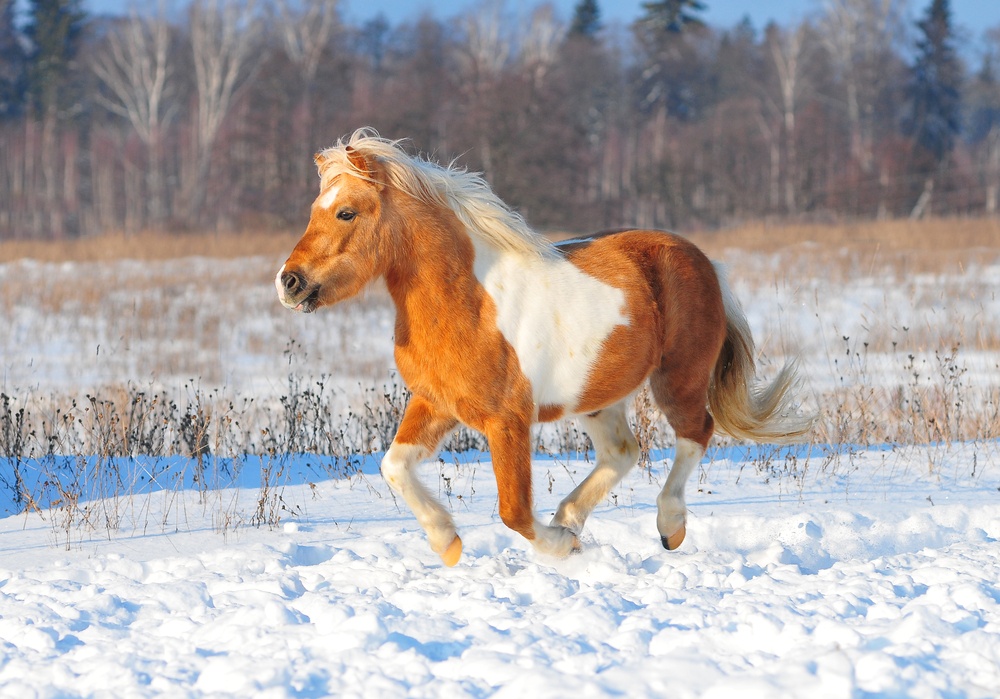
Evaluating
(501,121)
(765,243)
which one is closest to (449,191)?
(765,243)

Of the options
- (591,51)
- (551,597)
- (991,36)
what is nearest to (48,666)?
(551,597)

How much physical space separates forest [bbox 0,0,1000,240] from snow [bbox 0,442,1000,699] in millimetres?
24375

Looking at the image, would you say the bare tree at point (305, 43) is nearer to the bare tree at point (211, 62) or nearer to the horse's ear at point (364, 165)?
the bare tree at point (211, 62)

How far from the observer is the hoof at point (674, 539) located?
13.7 feet

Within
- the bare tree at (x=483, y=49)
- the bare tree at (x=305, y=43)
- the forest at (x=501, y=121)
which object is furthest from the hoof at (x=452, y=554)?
the bare tree at (x=305, y=43)

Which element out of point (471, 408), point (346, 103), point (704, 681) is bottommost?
point (704, 681)

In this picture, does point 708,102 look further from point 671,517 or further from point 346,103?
point 671,517

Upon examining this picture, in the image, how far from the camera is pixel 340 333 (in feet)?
38.9

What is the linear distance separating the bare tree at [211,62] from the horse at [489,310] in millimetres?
32721

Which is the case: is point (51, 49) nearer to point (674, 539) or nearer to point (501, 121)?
point (501, 121)

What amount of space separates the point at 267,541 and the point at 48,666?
1.58 metres

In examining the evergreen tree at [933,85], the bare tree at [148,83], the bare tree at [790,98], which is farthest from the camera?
the evergreen tree at [933,85]

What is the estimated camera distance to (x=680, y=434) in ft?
14.4

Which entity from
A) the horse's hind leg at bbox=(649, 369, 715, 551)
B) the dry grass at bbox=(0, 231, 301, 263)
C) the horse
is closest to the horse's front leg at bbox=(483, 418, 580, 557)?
the horse
